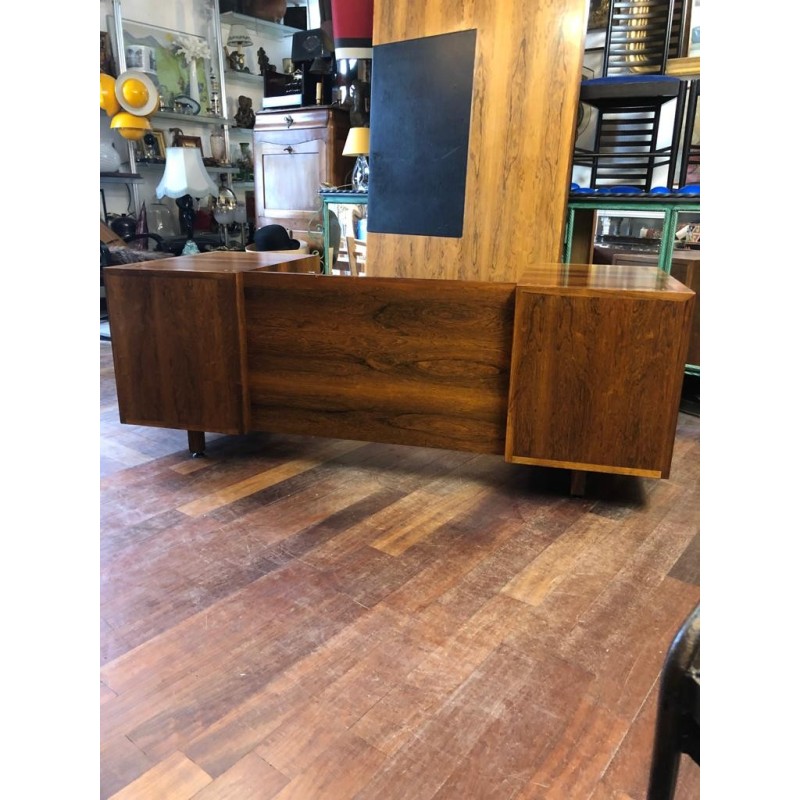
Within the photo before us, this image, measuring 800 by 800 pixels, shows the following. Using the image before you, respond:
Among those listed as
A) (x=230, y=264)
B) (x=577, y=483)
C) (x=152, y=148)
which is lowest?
(x=577, y=483)

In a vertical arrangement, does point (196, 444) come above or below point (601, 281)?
below

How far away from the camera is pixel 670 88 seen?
287cm

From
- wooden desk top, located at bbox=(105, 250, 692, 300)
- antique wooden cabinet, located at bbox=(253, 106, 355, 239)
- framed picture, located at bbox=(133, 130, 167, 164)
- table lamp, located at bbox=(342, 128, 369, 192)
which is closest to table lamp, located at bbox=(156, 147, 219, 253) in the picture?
framed picture, located at bbox=(133, 130, 167, 164)

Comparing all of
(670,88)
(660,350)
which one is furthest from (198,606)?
(670,88)

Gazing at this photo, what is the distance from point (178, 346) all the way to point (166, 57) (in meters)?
4.59

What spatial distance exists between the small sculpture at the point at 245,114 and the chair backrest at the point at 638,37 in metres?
4.01

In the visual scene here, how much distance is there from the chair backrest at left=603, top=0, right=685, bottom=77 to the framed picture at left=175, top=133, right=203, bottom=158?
3.65 meters

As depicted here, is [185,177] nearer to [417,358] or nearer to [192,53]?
[192,53]

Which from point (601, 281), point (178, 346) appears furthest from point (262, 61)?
point (601, 281)

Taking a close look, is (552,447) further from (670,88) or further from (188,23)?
(188,23)

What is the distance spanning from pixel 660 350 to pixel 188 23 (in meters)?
5.69

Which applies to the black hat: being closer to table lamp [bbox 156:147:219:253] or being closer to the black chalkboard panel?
the black chalkboard panel

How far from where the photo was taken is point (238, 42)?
6027 mm

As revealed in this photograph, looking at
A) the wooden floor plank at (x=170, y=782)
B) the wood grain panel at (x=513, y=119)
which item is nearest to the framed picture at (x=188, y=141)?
the wood grain panel at (x=513, y=119)
